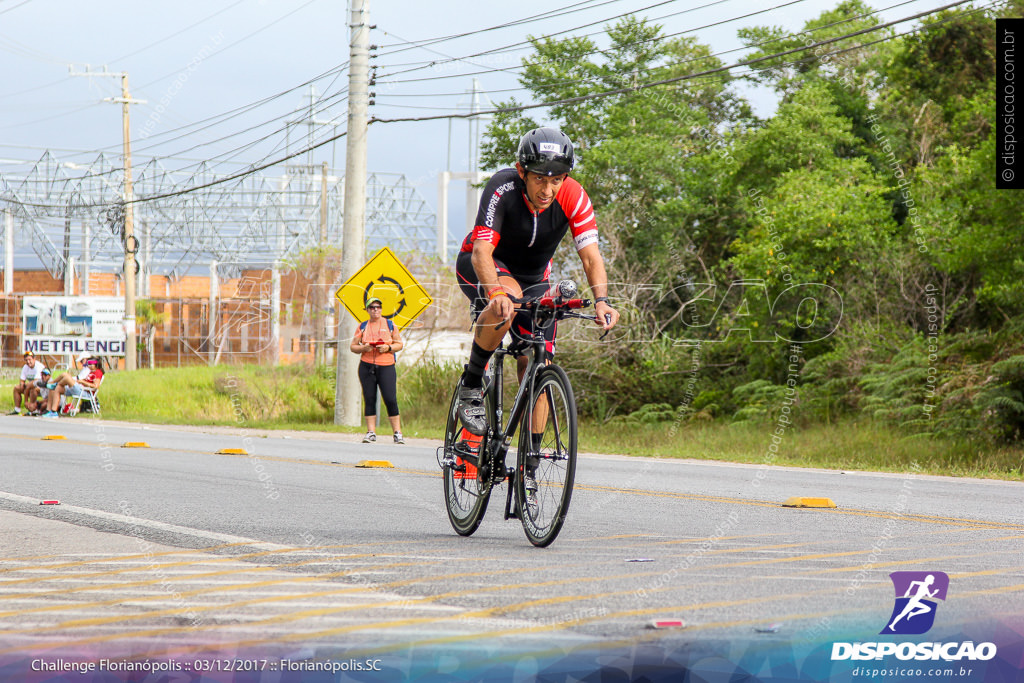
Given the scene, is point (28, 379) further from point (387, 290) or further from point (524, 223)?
point (524, 223)

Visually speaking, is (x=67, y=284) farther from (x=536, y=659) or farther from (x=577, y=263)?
(x=536, y=659)

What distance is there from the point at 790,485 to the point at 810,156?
730 inches

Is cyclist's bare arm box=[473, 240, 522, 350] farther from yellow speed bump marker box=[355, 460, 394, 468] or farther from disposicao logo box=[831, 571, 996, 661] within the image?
yellow speed bump marker box=[355, 460, 394, 468]

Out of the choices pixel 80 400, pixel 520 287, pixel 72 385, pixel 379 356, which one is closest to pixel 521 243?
pixel 520 287

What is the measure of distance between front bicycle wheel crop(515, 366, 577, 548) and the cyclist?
0.24m

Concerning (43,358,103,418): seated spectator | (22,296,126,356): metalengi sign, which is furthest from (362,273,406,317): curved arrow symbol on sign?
(22,296,126,356): metalengi sign

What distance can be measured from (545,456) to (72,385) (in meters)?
26.0

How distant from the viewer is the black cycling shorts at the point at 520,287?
19.3 ft

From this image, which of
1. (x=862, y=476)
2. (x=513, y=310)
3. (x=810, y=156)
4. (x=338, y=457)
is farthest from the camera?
(x=810, y=156)

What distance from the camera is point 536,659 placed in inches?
127

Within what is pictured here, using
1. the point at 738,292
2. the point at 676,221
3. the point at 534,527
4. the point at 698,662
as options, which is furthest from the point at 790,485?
the point at 676,221

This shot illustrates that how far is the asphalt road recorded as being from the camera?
3.67m

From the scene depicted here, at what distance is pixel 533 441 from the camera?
5.71 m

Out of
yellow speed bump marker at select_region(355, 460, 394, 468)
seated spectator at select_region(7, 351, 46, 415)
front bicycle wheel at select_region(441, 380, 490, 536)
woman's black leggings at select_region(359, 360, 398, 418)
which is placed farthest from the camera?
seated spectator at select_region(7, 351, 46, 415)
